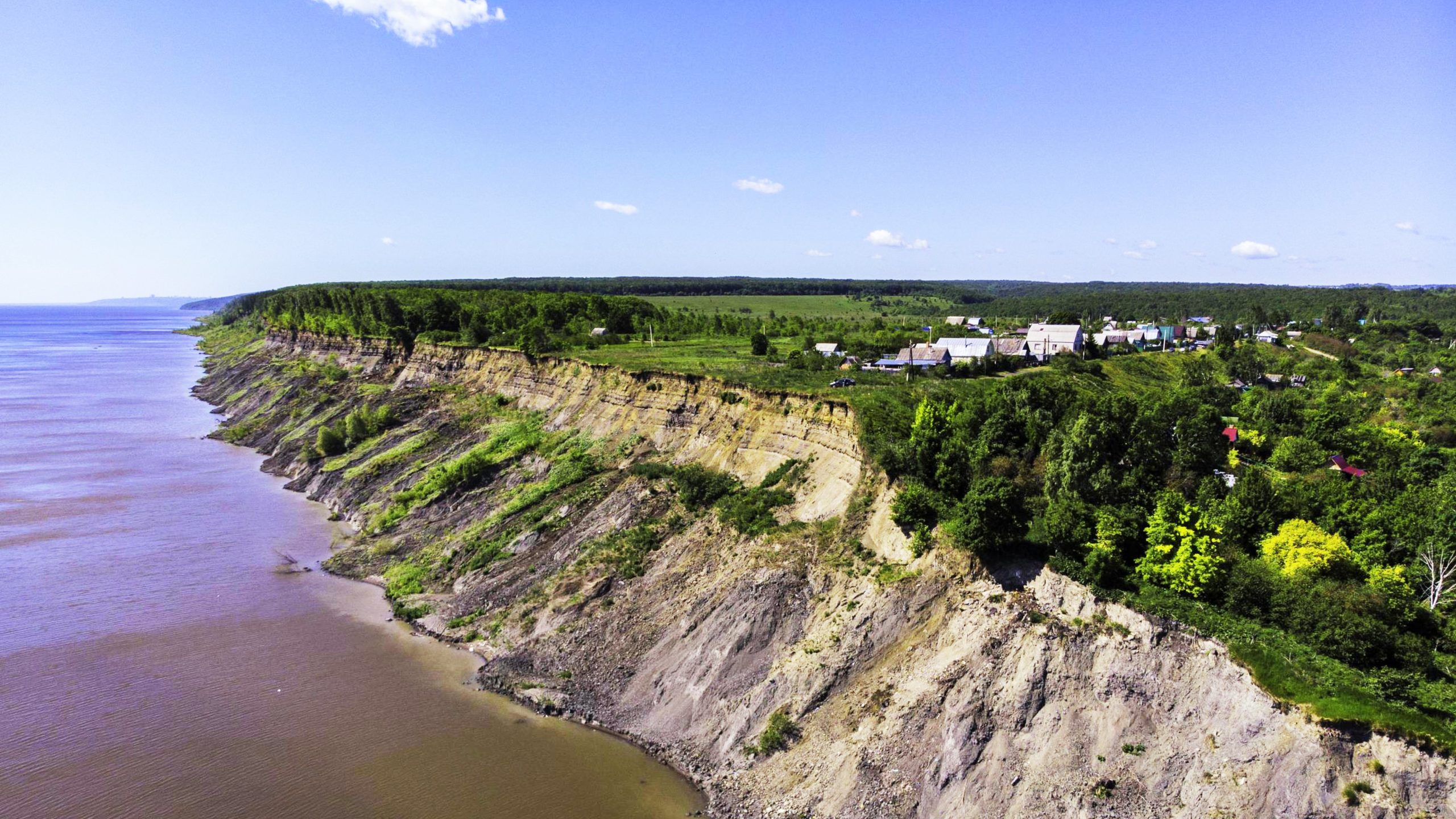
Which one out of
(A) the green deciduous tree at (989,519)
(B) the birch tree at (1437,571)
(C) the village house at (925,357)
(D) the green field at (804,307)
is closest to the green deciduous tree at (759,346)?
(C) the village house at (925,357)

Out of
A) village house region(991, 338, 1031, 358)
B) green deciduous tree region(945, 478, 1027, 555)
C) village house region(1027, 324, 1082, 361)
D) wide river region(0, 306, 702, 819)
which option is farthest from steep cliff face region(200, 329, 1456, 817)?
village house region(1027, 324, 1082, 361)

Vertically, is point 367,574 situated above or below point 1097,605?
below

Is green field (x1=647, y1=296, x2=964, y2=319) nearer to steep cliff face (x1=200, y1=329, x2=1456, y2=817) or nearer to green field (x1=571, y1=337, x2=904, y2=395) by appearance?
green field (x1=571, y1=337, x2=904, y2=395)

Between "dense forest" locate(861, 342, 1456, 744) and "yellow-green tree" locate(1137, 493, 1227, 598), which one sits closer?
"dense forest" locate(861, 342, 1456, 744)

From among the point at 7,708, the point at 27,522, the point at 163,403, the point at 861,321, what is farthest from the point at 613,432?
the point at 861,321

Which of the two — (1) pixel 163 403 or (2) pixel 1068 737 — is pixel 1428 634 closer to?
(2) pixel 1068 737

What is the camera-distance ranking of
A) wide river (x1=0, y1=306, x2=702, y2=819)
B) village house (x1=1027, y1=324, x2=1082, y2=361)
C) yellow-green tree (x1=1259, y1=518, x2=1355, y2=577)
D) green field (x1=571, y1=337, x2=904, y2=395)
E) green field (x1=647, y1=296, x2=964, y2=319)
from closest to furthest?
yellow-green tree (x1=1259, y1=518, x2=1355, y2=577), wide river (x1=0, y1=306, x2=702, y2=819), green field (x1=571, y1=337, x2=904, y2=395), village house (x1=1027, y1=324, x2=1082, y2=361), green field (x1=647, y1=296, x2=964, y2=319)

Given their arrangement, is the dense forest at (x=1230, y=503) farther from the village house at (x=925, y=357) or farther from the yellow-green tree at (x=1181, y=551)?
the village house at (x=925, y=357)

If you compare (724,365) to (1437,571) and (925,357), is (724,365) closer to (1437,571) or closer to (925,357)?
(925,357)
